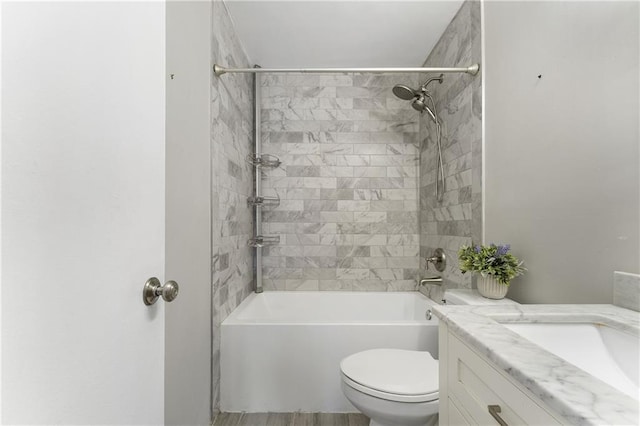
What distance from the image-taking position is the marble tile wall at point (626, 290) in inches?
33.7

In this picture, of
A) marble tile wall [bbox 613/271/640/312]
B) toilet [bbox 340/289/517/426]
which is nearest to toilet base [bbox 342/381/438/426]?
toilet [bbox 340/289/517/426]

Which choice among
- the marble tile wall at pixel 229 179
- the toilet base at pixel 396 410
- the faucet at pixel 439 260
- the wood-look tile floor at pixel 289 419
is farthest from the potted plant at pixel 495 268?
the marble tile wall at pixel 229 179

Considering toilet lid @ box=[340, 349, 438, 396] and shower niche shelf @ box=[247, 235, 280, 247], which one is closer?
toilet lid @ box=[340, 349, 438, 396]

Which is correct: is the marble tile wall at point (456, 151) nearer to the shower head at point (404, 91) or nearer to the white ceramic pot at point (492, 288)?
the shower head at point (404, 91)

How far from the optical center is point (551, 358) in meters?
0.59

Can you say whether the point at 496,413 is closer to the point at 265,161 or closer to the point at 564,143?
the point at 564,143

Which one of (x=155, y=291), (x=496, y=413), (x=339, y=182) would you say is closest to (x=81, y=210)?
(x=155, y=291)

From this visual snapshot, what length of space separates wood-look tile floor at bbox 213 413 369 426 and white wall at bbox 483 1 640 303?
1110 mm

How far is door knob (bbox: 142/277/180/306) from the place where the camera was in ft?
2.32

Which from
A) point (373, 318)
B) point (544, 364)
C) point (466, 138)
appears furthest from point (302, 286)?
point (544, 364)

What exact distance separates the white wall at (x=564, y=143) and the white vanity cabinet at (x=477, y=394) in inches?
22.0

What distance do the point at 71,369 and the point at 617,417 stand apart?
31.2 inches

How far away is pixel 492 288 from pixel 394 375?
1.85ft

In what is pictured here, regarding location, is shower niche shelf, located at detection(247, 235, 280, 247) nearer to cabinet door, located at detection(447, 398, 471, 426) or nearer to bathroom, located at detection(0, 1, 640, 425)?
bathroom, located at detection(0, 1, 640, 425)
